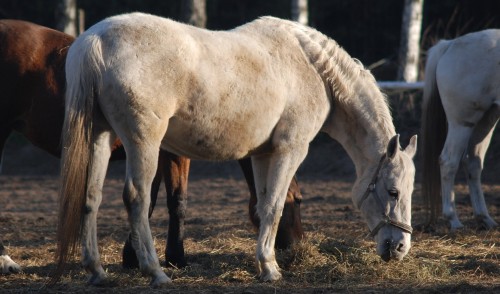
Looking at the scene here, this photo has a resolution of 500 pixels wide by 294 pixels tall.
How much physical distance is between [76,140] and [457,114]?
14.6ft

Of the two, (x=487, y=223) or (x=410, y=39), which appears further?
(x=410, y=39)

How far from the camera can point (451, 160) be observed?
8.23 meters

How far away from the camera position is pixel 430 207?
819 centimetres

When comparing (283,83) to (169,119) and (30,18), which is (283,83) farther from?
(30,18)

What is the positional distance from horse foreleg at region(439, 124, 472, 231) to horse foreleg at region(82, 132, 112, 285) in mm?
4007

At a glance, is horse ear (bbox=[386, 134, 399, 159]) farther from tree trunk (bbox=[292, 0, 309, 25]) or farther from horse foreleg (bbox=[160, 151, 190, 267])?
tree trunk (bbox=[292, 0, 309, 25])

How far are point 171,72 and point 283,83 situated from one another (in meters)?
0.92

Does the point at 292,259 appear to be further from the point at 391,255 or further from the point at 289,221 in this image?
the point at 391,255

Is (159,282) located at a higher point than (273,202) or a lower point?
lower

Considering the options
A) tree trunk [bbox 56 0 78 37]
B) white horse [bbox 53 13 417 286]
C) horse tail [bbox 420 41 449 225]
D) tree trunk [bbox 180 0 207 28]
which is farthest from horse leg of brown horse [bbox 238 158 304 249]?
tree trunk [bbox 56 0 78 37]

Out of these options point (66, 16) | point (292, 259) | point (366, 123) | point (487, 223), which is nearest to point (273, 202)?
point (292, 259)

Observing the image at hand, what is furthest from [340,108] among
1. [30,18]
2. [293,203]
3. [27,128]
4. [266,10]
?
[30,18]

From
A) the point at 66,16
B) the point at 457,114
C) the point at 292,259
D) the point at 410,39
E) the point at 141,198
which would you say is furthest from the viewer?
the point at 66,16

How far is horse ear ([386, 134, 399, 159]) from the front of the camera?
576cm
